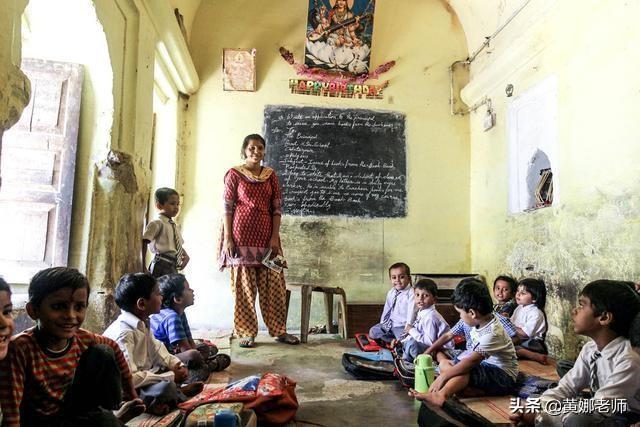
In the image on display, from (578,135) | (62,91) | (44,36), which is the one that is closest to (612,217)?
(578,135)

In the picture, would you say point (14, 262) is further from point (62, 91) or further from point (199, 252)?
point (199, 252)

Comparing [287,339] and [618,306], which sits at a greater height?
[618,306]

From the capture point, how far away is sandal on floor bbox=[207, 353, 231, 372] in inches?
111

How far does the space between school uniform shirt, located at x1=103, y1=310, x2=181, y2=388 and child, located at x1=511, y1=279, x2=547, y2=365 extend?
97.9 inches

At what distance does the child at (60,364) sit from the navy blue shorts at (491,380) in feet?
5.47

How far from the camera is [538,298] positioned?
3.54 metres

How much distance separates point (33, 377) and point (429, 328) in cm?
236

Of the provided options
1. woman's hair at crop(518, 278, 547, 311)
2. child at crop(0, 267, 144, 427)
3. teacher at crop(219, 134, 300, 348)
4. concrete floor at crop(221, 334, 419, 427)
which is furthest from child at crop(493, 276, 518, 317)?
child at crop(0, 267, 144, 427)

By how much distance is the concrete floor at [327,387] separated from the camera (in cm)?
213

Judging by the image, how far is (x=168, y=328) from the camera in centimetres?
263

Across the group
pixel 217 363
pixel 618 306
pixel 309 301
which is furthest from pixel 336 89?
pixel 618 306

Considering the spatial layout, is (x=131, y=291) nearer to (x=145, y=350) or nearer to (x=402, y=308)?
(x=145, y=350)

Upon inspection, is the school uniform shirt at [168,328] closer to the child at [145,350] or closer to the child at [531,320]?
the child at [145,350]

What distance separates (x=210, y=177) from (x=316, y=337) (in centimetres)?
216
